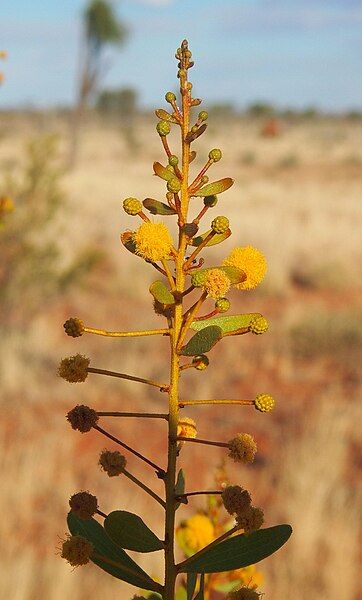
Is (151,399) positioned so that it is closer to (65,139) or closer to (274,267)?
(274,267)

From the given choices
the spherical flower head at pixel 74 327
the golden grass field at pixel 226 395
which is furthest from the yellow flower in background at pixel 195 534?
the golden grass field at pixel 226 395

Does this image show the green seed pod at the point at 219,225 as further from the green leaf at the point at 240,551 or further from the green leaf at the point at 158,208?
the green leaf at the point at 240,551

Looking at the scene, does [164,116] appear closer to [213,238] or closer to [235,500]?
[213,238]

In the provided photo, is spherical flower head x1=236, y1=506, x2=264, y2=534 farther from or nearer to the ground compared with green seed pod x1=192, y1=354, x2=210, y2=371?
nearer to the ground

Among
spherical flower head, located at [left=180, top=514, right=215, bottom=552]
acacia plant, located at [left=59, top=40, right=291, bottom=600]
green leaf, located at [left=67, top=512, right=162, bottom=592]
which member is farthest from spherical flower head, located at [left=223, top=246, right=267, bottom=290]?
spherical flower head, located at [left=180, top=514, right=215, bottom=552]

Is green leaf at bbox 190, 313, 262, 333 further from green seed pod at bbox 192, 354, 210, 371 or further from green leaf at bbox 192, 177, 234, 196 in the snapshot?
green leaf at bbox 192, 177, 234, 196

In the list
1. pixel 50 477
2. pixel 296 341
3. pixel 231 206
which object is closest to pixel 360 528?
pixel 50 477

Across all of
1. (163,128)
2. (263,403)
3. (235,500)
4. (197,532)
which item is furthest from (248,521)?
(197,532)
